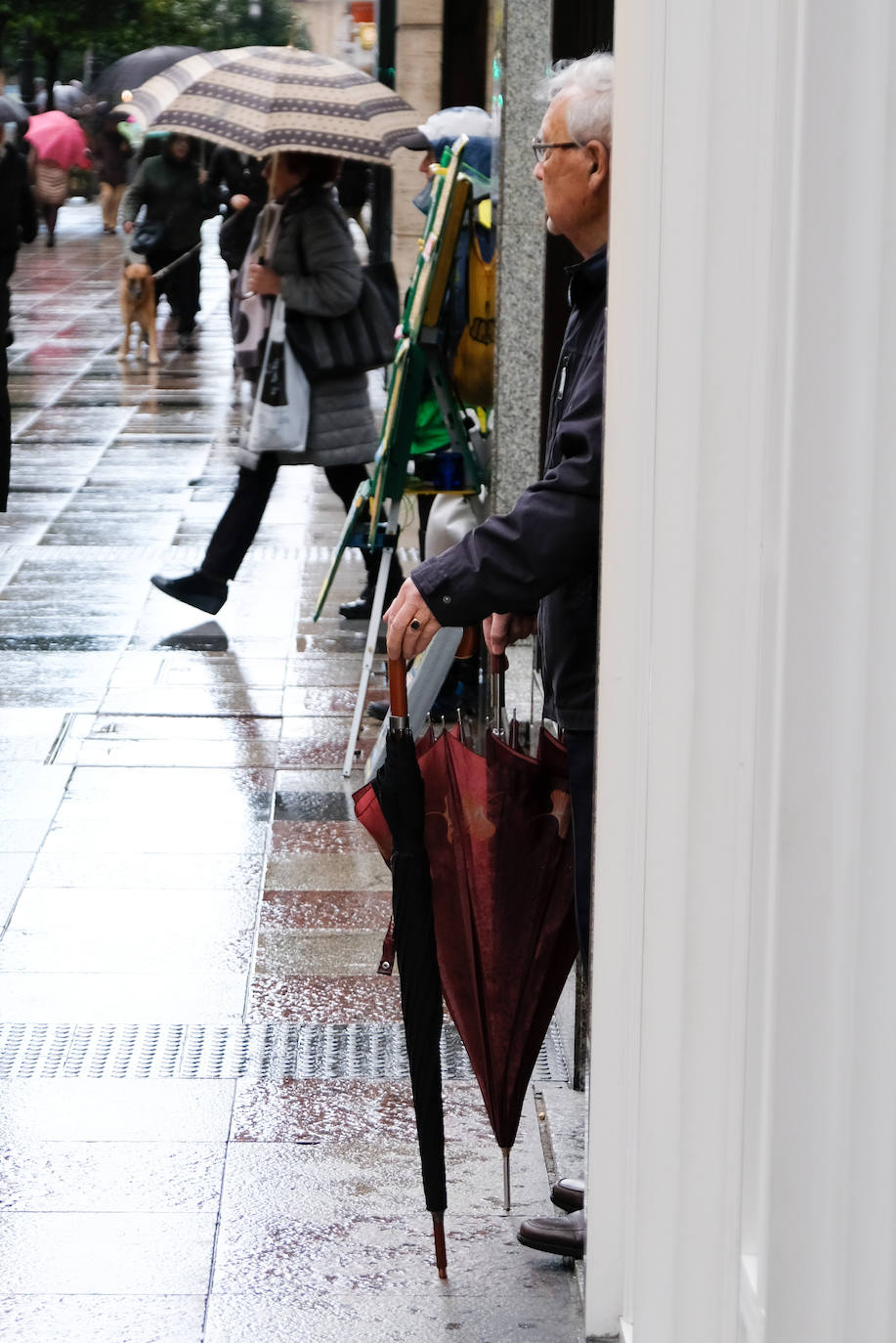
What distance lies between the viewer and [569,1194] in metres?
3.62

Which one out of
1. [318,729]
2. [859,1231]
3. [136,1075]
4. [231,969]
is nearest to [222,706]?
[318,729]

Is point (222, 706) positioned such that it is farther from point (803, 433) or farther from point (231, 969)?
point (803, 433)

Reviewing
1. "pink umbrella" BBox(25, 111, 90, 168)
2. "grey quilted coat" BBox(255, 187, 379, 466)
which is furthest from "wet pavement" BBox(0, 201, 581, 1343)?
"pink umbrella" BBox(25, 111, 90, 168)

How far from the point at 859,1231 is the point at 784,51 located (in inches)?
41.3

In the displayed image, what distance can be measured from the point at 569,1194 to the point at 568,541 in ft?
4.23

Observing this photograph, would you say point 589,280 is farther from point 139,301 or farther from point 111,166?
point 111,166

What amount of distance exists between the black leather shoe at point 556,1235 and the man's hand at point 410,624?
3.66 ft

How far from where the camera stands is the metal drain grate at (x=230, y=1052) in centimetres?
426

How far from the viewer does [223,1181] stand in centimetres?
378

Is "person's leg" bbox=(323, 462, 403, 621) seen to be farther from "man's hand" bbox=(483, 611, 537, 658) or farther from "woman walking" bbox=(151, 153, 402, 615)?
"man's hand" bbox=(483, 611, 537, 658)

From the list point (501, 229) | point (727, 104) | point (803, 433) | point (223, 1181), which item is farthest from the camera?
point (501, 229)

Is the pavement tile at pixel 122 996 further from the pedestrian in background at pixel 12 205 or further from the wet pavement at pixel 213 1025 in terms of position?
the pedestrian in background at pixel 12 205

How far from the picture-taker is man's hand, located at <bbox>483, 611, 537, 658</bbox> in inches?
147

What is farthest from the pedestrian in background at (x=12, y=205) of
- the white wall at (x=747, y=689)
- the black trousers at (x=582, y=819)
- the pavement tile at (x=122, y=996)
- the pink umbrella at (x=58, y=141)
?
the pink umbrella at (x=58, y=141)
